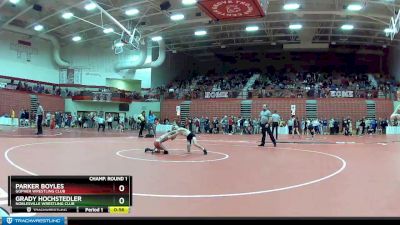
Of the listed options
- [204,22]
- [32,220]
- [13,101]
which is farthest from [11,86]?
[32,220]

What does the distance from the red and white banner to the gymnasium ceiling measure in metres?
11.8

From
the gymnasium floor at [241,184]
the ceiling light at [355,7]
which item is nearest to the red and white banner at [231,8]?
the gymnasium floor at [241,184]

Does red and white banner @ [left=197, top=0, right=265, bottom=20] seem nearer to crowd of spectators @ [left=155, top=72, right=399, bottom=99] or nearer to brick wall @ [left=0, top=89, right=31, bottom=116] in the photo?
crowd of spectators @ [left=155, top=72, right=399, bottom=99]

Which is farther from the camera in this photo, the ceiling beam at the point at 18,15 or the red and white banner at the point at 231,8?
the ceiling beam at the point at 18,15

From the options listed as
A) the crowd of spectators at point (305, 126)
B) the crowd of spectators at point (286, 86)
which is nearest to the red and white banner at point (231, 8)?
the crowd of spectators at point (305, 126)

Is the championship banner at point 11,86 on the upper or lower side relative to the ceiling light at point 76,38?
lower

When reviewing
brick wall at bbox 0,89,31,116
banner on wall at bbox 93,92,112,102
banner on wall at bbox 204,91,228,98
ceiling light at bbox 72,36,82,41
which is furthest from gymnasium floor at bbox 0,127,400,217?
banner on wall at bbox 93,92,112,102

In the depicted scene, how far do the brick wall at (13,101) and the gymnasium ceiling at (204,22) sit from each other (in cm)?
602
